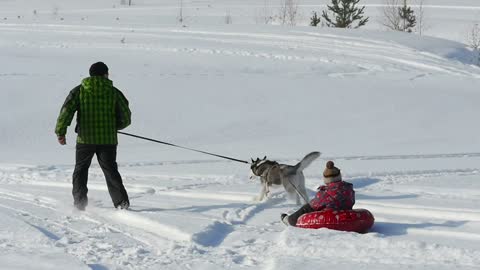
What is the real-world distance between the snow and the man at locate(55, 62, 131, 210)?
10.7 inches

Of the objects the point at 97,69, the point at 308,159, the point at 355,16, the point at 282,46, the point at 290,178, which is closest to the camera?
the point at 97,69

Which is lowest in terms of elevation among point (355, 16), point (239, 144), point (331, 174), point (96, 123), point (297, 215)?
point (239, 144)

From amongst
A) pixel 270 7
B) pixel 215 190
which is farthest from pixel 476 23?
pixel 215 190

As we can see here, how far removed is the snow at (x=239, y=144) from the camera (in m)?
4.80

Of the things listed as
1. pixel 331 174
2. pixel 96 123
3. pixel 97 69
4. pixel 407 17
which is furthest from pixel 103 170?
pixel 407 17

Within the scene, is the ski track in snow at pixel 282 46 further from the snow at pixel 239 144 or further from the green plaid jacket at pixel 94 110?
the green plaid jacket at pixel 94 110

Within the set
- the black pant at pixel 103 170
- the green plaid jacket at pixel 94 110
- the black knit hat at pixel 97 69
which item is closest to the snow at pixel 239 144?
the black pant at pixel 103 170

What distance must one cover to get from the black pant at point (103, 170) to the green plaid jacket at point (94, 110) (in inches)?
2.9

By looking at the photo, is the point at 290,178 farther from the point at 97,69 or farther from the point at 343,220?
the point at 97,69

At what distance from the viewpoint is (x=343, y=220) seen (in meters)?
5.28

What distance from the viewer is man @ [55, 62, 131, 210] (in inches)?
242

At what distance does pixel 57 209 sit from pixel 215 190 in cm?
181

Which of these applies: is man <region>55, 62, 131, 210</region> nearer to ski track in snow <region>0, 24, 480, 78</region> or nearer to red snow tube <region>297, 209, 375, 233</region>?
red snow tube <region>297, 209, 375, 233</region>

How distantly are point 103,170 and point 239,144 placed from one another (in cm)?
478
